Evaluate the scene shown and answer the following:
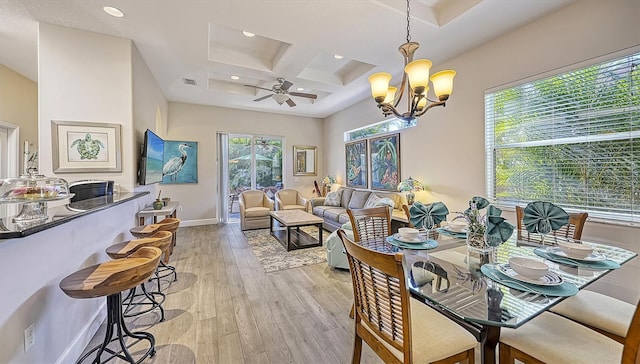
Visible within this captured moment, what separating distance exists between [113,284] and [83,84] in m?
2.60

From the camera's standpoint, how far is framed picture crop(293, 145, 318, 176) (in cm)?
732

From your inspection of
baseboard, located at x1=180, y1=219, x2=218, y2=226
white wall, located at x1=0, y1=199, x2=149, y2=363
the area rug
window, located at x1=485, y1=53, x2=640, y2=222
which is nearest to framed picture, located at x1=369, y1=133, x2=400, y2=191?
window, located at x1=485, y1=53, x2=640, y2=222

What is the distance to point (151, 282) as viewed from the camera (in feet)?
10.1

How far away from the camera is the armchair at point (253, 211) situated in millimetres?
5625

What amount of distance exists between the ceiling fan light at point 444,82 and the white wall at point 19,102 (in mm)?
5911

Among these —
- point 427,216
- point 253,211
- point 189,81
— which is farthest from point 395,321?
point 189,81

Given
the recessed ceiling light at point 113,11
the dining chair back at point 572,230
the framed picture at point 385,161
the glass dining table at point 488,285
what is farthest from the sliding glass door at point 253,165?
the dining chair back at point 572,230

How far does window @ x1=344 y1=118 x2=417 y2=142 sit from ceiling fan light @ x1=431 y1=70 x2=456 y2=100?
2.36 m

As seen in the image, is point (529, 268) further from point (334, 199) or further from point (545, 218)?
point (334, 199)

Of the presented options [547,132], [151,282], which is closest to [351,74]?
[547,132]

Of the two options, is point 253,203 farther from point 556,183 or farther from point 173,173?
point 556,183

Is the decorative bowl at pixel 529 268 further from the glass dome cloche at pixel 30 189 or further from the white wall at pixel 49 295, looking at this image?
the glass dome cloche at pixel 30 189

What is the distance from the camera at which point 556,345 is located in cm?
117

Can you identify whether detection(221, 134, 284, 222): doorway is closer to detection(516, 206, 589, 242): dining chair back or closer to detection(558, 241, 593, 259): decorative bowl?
detection(516, 206, 589, 242): dining chair back
